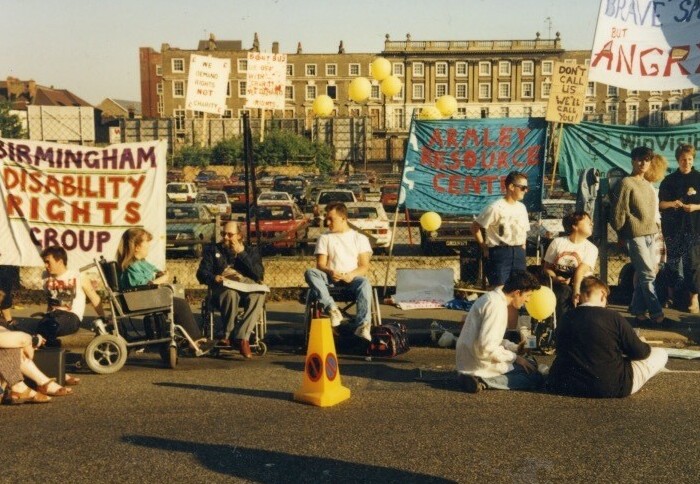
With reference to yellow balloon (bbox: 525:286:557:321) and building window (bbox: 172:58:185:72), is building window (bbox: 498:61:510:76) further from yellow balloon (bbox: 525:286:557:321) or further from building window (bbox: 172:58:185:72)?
yellow balloon (bbox: 525:286:557:321)

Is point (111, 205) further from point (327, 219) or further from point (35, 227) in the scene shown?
point (327, 219)

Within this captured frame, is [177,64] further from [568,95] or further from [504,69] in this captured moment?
[568,95]

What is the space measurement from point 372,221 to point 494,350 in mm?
16650

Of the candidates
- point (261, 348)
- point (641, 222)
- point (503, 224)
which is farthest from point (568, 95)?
point (261, 348)

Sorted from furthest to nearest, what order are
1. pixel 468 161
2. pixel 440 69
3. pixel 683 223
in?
1. pixel 440 69
2. pixel 468 161
3. pixel 683 223

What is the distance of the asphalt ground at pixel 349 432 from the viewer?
581 centimetres

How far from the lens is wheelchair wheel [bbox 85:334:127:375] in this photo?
29.6ft

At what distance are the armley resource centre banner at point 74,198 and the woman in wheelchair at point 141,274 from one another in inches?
86.0

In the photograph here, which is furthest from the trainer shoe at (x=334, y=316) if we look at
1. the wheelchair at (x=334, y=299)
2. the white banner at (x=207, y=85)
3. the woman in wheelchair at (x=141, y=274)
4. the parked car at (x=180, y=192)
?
the parked car at (x=180, y=192)

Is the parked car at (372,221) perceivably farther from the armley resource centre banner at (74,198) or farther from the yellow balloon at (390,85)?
the armley resource centre banner at (74,198)

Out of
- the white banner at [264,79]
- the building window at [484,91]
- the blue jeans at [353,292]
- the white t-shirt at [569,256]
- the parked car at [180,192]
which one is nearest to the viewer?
the blue jeans at [353,292]


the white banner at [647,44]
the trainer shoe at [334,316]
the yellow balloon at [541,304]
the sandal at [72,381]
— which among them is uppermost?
the white banner at [647,44]

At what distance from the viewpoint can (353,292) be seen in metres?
10.0

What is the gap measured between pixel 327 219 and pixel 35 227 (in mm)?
4274
